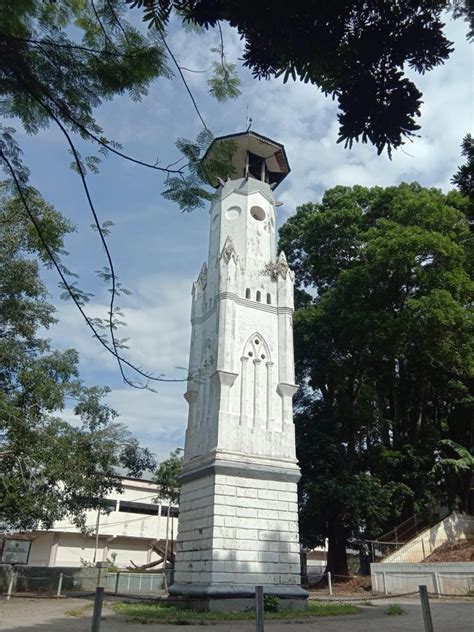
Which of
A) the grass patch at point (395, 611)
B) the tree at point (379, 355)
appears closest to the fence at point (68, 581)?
the tree at point (379, 355)

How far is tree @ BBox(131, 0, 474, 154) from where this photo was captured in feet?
13.5

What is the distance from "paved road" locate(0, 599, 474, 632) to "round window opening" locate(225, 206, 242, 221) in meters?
14.6

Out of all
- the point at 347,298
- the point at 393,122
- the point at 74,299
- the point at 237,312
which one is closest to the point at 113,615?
the point at 237,312

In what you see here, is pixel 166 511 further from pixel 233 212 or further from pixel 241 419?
pixel 233 212

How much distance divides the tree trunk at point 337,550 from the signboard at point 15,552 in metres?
12.6

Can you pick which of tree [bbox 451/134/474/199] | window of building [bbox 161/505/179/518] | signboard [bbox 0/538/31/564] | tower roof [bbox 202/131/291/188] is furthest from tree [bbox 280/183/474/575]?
window of building [bbox 161/505/179/518]

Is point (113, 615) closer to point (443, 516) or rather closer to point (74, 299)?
point (74, 299)

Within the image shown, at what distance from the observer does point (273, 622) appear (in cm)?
1264

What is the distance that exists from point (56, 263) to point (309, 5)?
3.11 m

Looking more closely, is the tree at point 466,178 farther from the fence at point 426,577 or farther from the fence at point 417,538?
the fence at point 417,538

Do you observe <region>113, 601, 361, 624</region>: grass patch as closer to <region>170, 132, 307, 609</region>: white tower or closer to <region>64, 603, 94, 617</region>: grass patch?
<region>170, 132, 307, 609</region>: white tower

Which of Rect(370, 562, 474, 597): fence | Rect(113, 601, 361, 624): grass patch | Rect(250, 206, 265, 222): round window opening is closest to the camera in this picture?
Rect(113, 601, 361, 624): grass patch

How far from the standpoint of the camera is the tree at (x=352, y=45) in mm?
4109

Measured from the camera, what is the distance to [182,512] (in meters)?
17.4
